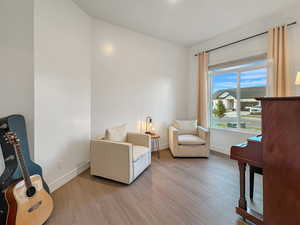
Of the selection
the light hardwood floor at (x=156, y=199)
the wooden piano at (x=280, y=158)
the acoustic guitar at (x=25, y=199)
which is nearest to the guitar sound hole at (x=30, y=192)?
the acoustic guitar at (x=25, y=199)

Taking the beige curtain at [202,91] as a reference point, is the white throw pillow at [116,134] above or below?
below

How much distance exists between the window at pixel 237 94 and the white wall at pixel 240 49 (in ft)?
0.73

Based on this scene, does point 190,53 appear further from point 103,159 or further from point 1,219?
point 1,219

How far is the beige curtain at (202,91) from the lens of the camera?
156 inches

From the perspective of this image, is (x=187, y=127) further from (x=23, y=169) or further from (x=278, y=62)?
(x=23, y=169)

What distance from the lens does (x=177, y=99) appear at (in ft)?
14.3

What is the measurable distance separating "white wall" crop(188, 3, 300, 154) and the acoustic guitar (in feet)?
12.1

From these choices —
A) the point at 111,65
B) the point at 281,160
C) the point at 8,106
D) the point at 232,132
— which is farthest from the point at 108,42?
the point at 232,132

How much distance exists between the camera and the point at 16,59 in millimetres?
1848

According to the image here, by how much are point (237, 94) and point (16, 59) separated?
4224 mm

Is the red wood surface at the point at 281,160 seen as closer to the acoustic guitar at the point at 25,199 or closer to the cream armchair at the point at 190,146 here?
the cream armchair at the point at 190,146

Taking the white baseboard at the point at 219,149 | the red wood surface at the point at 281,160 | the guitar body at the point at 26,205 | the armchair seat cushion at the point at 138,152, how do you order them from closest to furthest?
the red wood surface at the point at 281,160 → the guitar body at the point at 26,205 → the armchair seat cushion at the point at 138,152 → the white baseboard at the point at 219,149

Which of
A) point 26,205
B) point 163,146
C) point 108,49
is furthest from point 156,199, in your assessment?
point 108,49

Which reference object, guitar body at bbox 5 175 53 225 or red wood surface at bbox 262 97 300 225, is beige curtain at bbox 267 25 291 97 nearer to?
red wood surface at bbox 262 97 300 225
